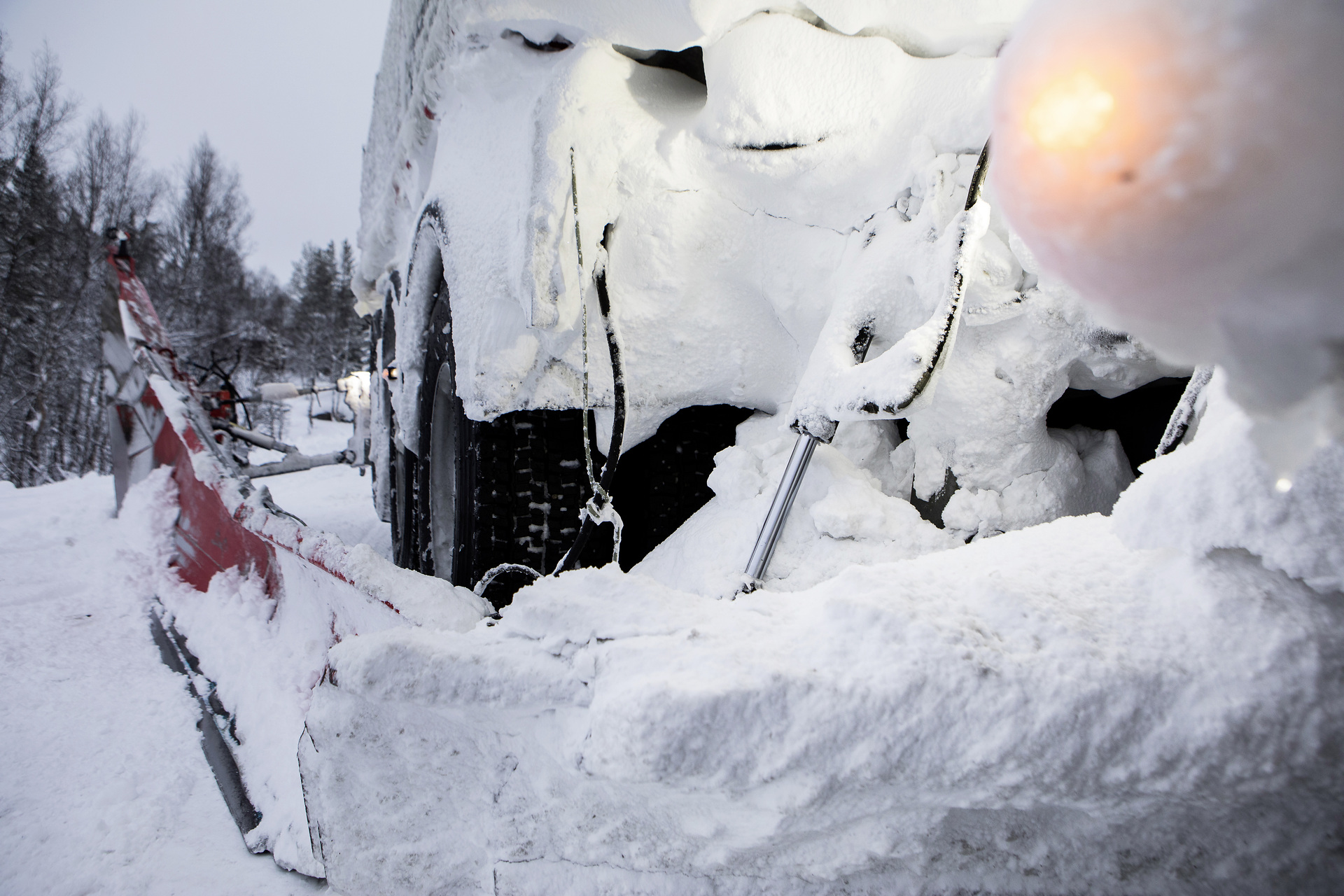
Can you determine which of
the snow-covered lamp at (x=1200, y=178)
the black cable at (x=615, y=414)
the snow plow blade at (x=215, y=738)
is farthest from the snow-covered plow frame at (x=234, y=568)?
the snow-covered lamp at (x=1200, y=178)

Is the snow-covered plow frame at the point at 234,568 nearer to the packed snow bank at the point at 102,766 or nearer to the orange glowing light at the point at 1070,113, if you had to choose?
the packed snow bank at the point at 102,766

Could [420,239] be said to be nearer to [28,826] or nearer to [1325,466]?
[28,826]

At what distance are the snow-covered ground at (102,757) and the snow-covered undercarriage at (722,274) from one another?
35.7 inches

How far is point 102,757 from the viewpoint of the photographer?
156cm

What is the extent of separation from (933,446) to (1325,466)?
3.32 ft

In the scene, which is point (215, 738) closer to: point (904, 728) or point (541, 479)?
point (541, 479)

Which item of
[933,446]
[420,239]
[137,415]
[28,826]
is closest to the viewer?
[28,826]

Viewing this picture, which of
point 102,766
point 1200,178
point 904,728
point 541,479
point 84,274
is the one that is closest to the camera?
point 1200,178

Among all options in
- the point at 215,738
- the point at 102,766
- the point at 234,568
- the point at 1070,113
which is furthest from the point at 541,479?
the point at 1070,113

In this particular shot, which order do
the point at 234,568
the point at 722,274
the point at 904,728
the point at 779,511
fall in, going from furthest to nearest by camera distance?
the point at 234,568
the point at 722,274
the point at 779,511
the point at 904,728

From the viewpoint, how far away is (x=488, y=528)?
2.06 meters

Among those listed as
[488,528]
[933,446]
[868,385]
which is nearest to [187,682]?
[488,528]

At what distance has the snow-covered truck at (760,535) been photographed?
0.72 metres

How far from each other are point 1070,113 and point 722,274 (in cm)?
159
